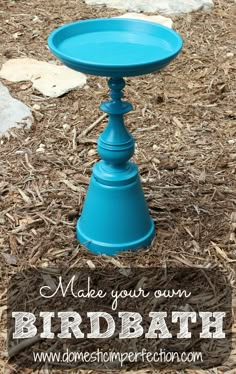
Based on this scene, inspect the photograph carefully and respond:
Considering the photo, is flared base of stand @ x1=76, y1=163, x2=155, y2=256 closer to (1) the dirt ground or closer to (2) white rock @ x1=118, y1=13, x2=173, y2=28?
(1) the dirt ground

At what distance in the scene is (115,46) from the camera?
247 cm

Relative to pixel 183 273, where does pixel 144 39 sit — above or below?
above

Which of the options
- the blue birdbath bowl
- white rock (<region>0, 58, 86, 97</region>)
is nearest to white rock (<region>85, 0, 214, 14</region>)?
white rock (<region>0, 58, 86, 97</region>)

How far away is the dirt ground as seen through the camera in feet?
8.95

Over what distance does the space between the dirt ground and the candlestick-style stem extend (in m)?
0.07

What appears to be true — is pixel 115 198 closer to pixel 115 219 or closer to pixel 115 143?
pixel 115 219

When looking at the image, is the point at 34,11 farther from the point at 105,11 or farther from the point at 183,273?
the point at 183,273

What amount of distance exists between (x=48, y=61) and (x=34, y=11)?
3.22 feet

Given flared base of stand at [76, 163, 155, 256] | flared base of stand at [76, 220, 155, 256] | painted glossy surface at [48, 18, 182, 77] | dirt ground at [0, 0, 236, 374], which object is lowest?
dirt ground at [0, 0, 236, 374]

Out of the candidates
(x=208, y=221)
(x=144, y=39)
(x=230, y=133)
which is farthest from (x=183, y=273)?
(x=230, y=133)

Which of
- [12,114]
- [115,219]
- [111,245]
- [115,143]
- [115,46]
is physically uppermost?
[115,46]

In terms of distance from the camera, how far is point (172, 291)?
251 cm

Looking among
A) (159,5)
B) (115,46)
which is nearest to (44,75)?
(159,5)

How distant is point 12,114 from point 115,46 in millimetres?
1544
